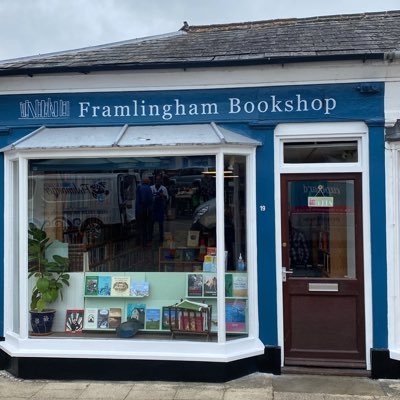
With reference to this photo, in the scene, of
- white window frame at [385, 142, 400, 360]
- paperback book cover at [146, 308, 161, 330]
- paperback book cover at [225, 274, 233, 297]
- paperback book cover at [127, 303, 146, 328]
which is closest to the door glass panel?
white window frame at [385, 142, 400, 360]

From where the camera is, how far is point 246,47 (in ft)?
19.3

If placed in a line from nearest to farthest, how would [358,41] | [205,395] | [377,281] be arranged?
[205,395], [377,281], [358,41]

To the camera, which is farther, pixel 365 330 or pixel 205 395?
pixel 365 330

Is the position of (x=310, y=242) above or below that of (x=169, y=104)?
below

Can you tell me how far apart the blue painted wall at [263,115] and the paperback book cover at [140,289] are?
1.36 meters

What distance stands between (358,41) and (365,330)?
132 inches

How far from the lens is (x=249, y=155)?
552cm

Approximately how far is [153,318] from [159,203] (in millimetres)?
1396

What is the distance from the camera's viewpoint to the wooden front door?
5.42 m

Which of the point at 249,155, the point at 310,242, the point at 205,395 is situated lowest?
the point at 205,395

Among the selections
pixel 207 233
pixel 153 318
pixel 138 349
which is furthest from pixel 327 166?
pixel 138 349

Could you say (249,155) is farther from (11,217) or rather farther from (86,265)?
(11,217)

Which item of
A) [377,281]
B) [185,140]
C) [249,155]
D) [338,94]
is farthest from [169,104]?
[377,281]

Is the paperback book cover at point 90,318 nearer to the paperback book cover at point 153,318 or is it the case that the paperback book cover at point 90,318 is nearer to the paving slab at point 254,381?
the paperback book cover at point 153,318
